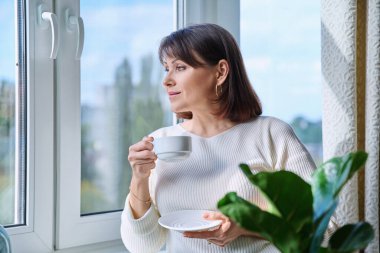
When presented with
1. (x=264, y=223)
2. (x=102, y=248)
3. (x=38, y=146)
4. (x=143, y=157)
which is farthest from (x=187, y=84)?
(x=264, y=223)

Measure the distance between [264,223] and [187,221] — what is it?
55cm

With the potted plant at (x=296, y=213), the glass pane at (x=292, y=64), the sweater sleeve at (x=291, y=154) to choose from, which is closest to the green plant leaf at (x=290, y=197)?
the potted plant at (x=296, y=213)

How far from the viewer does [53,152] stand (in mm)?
1550

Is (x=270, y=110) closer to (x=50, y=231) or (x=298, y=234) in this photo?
(x=50, y=231)

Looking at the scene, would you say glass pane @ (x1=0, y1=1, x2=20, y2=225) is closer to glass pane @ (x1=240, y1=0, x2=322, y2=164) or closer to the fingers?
the fingers

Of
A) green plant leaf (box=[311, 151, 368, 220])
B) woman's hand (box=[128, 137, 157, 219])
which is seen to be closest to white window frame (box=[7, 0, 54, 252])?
woman's hand (box=[128, 137, 157, 219])

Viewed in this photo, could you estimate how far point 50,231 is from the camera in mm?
1530

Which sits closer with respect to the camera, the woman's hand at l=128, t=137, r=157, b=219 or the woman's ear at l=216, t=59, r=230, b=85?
the woman's hand at l=128, t=137, r=157, b=219

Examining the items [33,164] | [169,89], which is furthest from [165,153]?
[33,164]

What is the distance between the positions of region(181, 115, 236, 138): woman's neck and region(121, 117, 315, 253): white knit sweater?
29mm

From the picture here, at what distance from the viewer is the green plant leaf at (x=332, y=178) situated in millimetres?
836

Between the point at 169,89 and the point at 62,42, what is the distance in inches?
14.2

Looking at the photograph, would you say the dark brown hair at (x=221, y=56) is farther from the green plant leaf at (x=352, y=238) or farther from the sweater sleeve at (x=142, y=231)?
the green plant leaf at (x=352, y=238)

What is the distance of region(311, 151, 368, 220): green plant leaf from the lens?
32.9 inches
